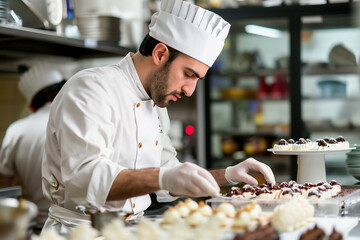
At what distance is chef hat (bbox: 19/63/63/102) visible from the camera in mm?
3869

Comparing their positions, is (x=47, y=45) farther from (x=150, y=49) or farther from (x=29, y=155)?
(x=150, y=49)

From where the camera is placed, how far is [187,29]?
219 cm

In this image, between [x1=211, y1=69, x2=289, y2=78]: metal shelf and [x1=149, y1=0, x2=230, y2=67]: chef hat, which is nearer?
[x1=149, y1=0, x2=230, y2=67]: chef hat

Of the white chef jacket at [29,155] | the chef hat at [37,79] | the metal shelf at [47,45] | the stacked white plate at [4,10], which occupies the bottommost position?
the white chef jacket at [29,155]

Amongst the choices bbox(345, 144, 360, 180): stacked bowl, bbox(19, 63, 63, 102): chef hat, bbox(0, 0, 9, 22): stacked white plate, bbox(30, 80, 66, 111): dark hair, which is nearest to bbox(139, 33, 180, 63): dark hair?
bbox(345, 144, 360, 180): stacked bowl

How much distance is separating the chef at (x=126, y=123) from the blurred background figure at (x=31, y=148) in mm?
1386


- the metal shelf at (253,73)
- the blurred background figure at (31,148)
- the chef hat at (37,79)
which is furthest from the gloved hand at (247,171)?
the metal shelf at (253,73)

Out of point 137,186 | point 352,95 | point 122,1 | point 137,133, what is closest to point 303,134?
point 352,95

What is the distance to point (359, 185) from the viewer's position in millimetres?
2658

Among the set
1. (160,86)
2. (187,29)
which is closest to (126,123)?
(160,86)

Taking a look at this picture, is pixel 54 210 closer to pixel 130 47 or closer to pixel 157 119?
pixel 157 119

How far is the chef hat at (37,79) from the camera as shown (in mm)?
3869

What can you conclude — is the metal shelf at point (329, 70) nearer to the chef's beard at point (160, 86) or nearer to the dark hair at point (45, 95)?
the dark hair at point (45, 95)

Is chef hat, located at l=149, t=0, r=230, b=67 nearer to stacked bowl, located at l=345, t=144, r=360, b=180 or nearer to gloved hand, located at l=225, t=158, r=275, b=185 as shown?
gloved hand, located at l=225, t=158, r=275, b=185
